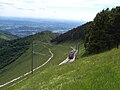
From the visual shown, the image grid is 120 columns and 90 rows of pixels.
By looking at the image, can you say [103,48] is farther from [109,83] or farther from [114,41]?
[109,83]

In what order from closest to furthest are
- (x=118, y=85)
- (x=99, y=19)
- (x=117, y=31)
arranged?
(x=118, y=85) < (x=117, y=31) < (x=99, y=19)

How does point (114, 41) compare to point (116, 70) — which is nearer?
point (116, 70)

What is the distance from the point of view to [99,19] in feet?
236

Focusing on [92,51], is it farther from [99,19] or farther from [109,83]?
[109,83]

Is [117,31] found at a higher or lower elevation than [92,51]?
higher

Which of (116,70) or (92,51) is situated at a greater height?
(116,70)

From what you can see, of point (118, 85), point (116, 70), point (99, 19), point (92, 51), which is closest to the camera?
point (118, 85)

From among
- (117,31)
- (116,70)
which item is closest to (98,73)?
(116,70)

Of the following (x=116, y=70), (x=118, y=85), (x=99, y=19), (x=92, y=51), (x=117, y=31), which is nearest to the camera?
(x=118, y=85)

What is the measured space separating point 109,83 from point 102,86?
59cm

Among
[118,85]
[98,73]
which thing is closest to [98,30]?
[98,73]

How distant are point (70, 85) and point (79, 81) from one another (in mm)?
786

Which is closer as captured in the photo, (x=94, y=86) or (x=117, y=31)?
(x=94, y=86)

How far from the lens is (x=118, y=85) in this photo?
20391 millimetres
